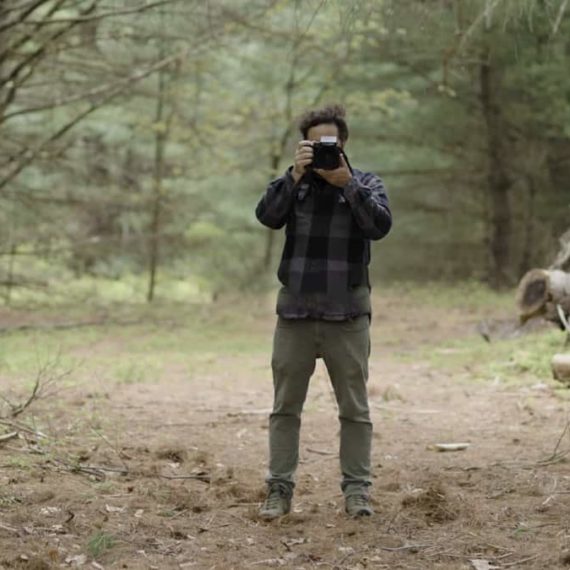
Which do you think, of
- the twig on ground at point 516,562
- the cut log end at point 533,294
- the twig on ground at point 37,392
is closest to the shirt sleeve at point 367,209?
the twig on ground at point 516,562

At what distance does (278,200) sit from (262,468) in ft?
6.26

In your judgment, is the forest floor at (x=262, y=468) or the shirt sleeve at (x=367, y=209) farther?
the shirt sleeve at (x=367, y=209)

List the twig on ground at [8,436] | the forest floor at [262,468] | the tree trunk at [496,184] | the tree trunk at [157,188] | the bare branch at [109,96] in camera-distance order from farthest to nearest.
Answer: the tree trunk at [496,184] < the tree trunk at [157,188] < the bare branch at [109,96] < the twig on ground at [8,436] < the forest floor at [262,468]

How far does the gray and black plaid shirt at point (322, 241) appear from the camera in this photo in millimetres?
4191

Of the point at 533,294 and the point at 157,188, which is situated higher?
the point at 157,188

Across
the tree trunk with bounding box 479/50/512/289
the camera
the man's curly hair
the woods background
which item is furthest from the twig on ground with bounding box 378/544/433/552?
the tree trunk with bounding box 479/50/512/289

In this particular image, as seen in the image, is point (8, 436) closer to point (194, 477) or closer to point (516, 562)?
point (194, 477)

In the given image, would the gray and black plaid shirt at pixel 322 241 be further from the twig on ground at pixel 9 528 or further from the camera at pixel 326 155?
the twig on ground at pixel 9 528

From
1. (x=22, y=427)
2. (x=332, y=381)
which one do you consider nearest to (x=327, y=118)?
(x=332, y=381)

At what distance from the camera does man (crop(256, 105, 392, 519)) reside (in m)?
4.19

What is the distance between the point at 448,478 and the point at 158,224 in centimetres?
1319

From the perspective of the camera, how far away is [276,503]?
427cm

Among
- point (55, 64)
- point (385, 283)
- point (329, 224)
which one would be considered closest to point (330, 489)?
point (329, 224)

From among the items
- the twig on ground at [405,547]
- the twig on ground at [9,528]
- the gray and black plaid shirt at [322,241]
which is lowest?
the twig on ground at [9,528]
